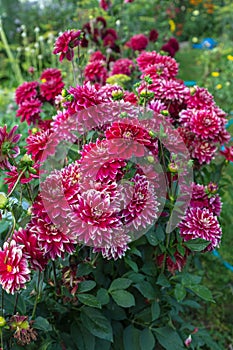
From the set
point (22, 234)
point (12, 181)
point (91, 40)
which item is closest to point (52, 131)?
point (12, 181)

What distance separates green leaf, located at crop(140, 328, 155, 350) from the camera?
1.39m

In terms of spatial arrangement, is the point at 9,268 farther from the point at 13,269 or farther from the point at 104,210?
the point at 104,210

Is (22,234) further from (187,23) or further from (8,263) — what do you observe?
(187,23)

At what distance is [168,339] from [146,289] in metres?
0.22

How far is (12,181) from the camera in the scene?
1.07 meters

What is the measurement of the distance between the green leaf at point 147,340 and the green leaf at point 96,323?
0.65 feet

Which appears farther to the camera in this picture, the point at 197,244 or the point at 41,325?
the point at 197,244

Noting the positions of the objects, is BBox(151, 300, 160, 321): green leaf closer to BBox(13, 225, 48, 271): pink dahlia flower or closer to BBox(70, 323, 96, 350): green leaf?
BBox(70, 323, 96, 350): green leaf

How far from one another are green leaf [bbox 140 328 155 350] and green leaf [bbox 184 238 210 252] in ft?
1.21

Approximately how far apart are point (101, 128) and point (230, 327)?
4.19 ft

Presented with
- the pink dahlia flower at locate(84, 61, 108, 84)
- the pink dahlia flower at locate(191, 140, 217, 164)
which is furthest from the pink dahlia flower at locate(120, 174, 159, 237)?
the pink dahlia flower at locate(84, 61, 108, 84)

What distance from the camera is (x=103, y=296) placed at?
1.25 m

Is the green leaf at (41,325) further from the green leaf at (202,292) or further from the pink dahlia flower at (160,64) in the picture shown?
the pink dahlia flower at (160,64)

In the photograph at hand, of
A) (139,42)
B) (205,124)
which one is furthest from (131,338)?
(139,42)
